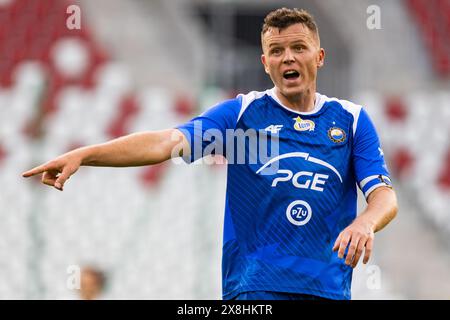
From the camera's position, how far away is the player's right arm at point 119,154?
337 cm

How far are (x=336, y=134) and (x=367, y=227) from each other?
62cm

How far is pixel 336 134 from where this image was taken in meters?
3.98

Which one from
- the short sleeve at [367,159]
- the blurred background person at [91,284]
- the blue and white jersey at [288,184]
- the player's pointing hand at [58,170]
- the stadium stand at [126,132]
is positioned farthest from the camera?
the stadium stand at [126,132]

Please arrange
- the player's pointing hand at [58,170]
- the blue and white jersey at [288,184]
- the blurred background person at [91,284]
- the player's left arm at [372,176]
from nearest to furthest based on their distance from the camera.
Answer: the player's pointing hand at [58,170] < the player's left arm at [372,176] < the blue and white jersey at [288,184] < the blurred background person at [91,284]

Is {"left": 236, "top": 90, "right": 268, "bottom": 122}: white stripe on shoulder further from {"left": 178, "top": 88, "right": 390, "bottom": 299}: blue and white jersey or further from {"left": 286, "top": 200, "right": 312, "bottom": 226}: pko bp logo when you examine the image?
{"left": 286, "top": 200, "right": 312, "bottom": 226}: pko bp logo

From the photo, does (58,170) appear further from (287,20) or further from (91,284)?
(91,284)

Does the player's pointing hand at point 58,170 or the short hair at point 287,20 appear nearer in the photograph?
the player's pointing hand at point 58,170

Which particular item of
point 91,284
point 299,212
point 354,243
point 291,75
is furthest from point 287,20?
point 91,284

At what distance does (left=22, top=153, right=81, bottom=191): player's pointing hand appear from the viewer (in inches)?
131

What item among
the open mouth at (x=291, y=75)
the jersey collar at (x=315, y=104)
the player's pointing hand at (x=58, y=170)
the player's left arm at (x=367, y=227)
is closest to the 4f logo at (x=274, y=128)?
the jersey collar at (x=315, y=104)

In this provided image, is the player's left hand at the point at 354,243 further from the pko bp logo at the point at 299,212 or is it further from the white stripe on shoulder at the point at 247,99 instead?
the white stripe on shoulder at the point at 247,99

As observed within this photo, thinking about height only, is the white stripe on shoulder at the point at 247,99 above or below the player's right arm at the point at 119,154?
above

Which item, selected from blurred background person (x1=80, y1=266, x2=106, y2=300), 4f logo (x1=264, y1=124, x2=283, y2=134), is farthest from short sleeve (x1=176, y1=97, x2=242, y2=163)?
blurred background person (x1=80, y1=266, x2=106, y2=300)

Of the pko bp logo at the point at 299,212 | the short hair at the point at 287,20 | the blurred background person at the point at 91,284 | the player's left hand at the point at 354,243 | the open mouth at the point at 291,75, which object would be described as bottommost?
the blurred background person at the point at 91,284
